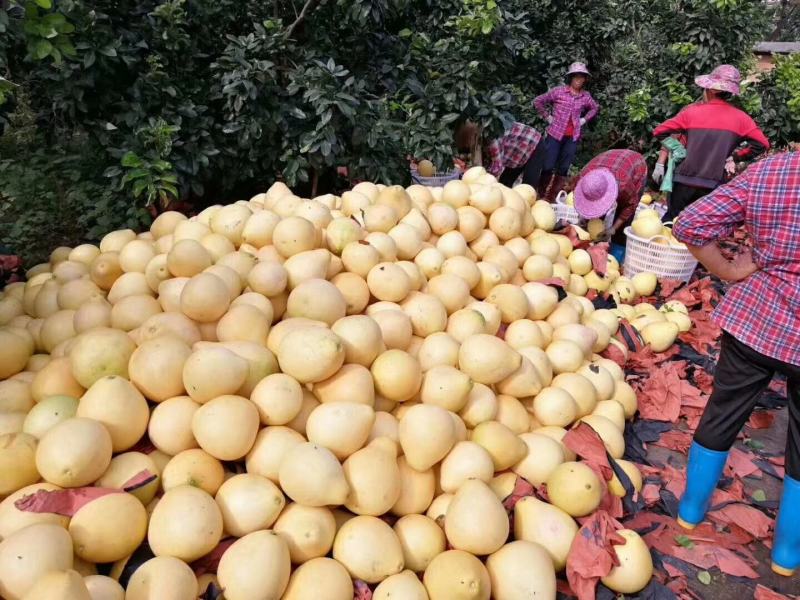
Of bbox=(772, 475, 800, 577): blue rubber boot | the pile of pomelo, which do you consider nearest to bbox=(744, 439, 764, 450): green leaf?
the pile of pomelo

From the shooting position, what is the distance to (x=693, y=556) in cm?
242

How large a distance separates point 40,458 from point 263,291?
104cm

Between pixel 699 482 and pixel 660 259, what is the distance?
2.92 metres

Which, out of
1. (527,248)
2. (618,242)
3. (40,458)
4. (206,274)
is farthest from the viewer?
(618,242)

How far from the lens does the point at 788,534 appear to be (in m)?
2.36

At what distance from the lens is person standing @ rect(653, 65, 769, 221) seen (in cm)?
559

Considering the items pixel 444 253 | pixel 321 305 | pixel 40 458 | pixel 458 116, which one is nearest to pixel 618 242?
pixel 458 116

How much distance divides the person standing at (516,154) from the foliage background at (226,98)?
3.06ft

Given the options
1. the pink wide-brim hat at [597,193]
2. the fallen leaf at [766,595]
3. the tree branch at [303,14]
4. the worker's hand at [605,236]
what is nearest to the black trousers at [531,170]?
the worker's hand at [605,236]

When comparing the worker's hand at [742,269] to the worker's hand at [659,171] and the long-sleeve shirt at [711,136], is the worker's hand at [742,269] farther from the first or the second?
the worker's hand at [659,171]

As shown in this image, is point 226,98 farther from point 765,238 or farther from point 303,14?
point 765,238

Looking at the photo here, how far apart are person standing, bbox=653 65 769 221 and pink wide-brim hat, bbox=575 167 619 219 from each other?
0.91 metres

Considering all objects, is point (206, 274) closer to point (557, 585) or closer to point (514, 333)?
point (514, 333)

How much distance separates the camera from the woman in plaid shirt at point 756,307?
207 centimetres
